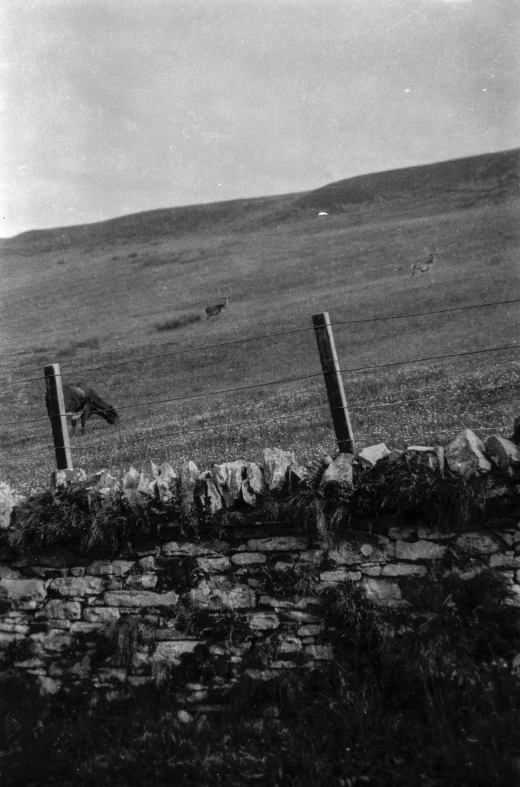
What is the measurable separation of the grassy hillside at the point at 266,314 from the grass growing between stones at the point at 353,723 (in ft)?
4.34

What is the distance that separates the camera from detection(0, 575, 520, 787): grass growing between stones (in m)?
3.70

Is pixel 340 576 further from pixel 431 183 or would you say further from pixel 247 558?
pixel 431 183

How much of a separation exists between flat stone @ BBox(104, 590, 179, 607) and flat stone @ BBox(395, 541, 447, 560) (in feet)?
5.62

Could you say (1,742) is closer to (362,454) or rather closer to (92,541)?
(92,541)

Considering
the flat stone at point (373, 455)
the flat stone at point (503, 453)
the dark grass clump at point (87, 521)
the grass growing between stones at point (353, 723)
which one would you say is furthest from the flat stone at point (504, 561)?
the dark grass clump at point (87, 521)

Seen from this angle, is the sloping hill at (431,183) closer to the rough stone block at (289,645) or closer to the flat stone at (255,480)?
the flat stone at (255,480)

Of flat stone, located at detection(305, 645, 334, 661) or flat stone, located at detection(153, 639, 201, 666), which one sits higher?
flat stone, located at detection(153, 639, 201, 666)

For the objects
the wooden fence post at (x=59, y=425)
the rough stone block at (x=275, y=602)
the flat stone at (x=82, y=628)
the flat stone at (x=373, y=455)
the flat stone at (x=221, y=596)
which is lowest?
the flat stone at (x=82, y=628)

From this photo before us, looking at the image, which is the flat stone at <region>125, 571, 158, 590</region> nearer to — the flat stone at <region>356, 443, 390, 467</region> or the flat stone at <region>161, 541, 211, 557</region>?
the flat stone at <region>161, 541, 211, 557</region>

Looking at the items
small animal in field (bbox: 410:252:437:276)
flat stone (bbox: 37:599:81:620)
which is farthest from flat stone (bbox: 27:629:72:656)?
small animal in field (bbox: 410:252:437:276)

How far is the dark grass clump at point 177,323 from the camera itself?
2536 cm

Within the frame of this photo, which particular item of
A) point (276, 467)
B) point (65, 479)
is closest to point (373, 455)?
point (276, 467)

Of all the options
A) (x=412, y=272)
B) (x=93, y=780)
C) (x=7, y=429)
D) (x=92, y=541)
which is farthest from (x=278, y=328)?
(x=93, y=780)

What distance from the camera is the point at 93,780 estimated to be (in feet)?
13.2
